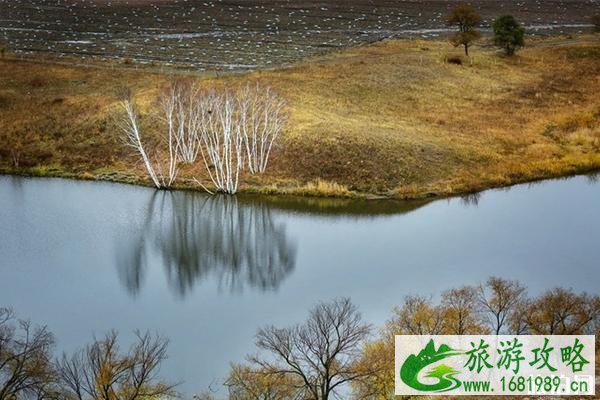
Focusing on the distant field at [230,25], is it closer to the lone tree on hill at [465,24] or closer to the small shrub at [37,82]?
the small shrub at [37,82]

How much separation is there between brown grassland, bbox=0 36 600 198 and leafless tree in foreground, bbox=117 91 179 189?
1.21 metres

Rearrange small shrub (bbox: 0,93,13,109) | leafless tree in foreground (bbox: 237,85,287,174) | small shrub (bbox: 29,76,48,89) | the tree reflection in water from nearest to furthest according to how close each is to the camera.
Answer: the tree reflection in water → leafless tree in foreground (bbox: 237,85,287,174) → small shrub (bbox: 0,93,13,109) → small shrub (bbox: 29,76,48,89)

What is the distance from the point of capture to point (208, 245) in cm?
5169

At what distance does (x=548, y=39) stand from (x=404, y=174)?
55.2 m

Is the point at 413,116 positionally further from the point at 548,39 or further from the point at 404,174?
the point at 548,39

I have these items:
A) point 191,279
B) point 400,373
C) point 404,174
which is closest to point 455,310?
point 400,373

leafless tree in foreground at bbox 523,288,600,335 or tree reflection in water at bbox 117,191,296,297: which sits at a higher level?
tree reflection in water at bbox 117,191,296,297

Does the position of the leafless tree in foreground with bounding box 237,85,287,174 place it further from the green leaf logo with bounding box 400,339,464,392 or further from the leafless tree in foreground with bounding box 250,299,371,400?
the green leaf logo with bounding box 400,339,464,392

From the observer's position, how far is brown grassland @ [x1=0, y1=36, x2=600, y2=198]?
2386 inches

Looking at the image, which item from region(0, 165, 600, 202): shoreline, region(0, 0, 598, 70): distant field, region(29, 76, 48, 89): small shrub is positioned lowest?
→ region(0, 165, 600, 202): shoreline

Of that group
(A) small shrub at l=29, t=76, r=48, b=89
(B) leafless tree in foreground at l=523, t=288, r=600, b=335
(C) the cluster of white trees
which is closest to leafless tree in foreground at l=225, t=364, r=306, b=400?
(B) leafless tree in foreground at l=523, t=288, r=600, b=335

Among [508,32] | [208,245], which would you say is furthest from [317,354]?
[508,32]

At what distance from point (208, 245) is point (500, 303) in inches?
859

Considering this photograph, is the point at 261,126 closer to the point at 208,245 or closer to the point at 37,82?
the point at 208,245
